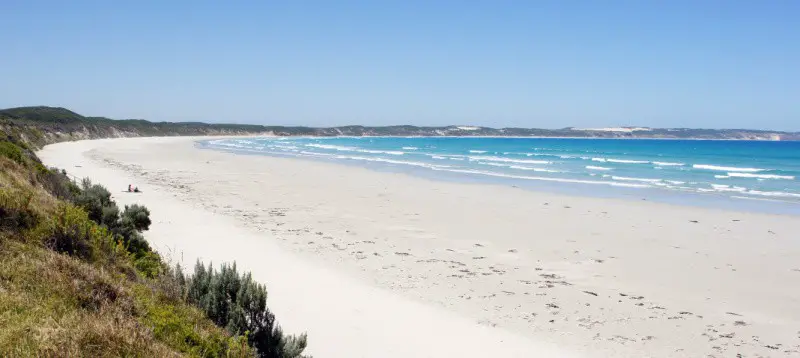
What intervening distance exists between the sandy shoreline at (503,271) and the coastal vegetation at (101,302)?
143 cm

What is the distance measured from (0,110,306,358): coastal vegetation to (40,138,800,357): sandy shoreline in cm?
143

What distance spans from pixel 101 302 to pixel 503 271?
7354 mm

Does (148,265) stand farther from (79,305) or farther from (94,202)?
(94,202)

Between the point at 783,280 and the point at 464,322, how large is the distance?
6.82 meters

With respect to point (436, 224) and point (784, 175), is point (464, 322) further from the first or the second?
point (784, 175)

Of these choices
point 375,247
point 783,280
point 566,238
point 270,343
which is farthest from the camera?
point 566,238

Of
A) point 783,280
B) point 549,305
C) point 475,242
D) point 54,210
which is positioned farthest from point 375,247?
point 783,280

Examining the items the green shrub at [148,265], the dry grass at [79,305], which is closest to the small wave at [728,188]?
the green shrub at [148,265]

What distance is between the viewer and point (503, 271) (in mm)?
10086

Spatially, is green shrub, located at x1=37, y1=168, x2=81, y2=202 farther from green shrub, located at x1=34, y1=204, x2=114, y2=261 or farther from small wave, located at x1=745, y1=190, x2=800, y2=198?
small wave, located at x1=745, y1=190, x2=800, y2=198

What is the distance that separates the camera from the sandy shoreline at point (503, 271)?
22.5 ft

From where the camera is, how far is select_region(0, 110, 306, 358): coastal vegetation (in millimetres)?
3357

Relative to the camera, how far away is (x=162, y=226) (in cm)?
1189

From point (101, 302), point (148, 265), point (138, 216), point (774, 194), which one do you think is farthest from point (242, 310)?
point (774, 194)
